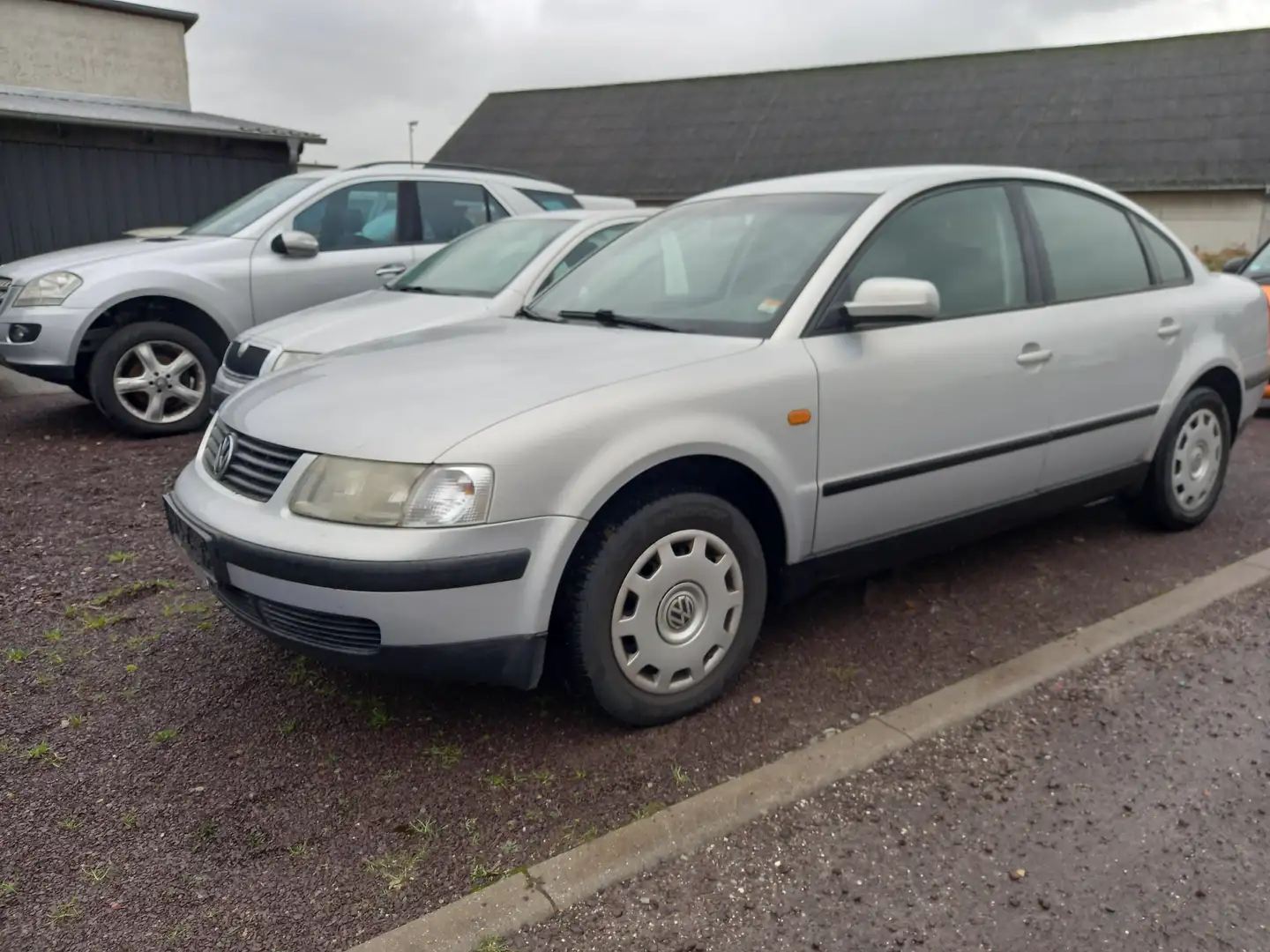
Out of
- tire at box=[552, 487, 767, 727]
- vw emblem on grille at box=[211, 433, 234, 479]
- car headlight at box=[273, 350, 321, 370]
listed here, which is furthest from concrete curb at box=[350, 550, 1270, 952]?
car headlight at box=[273, 350, 321, 370]

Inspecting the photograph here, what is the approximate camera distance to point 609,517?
9.72ft

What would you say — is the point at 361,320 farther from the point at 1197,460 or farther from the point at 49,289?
the point at 1197,460

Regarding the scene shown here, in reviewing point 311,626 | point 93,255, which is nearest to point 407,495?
point 311,626

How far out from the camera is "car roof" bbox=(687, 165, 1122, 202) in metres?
3.88

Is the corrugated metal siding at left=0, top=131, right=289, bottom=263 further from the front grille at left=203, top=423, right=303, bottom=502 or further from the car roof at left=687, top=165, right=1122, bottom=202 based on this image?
the front grille at left=203, top=423, right=303, bottom=502

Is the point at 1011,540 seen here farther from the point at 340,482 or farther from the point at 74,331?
the point at 74,331

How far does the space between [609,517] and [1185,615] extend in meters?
2.42

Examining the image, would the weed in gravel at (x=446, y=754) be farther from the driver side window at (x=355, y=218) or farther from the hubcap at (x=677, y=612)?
the driver side window at (x=355, y=218)

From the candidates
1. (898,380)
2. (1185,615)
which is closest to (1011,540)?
(1185,615)

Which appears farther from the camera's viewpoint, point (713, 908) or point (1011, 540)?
point (1011, 540)

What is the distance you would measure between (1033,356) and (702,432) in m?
1.59

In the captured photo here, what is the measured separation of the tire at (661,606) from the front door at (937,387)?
386 mm

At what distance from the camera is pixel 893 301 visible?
3301 millimetres

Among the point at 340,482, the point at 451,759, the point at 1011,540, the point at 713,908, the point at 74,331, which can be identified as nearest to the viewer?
the point at 713,908
